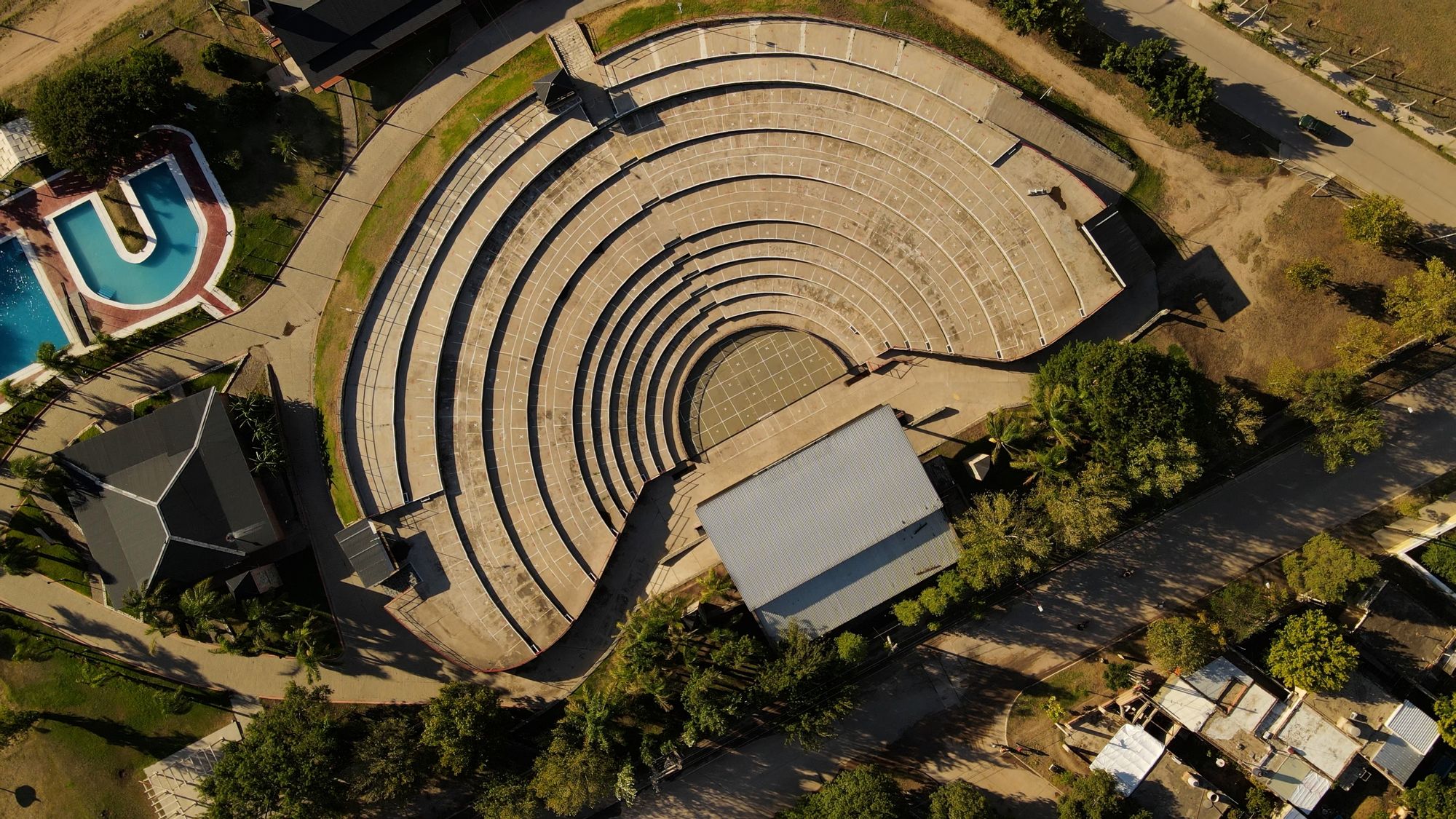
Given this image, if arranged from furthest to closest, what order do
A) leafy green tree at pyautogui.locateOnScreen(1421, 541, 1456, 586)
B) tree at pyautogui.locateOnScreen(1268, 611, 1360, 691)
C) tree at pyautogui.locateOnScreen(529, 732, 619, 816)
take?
leafy green tree at pyautogui.locateOnScreen(1421, 541, 1456, 586)
tree at pyautogui.locateOnScreen(1268, 611, 1360, 691)
tree at pyautogui.locateOnScreen(529, 732, 619, 816)

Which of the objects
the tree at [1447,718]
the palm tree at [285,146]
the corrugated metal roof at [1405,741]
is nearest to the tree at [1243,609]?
the corrugated metal roof at [1405,741]

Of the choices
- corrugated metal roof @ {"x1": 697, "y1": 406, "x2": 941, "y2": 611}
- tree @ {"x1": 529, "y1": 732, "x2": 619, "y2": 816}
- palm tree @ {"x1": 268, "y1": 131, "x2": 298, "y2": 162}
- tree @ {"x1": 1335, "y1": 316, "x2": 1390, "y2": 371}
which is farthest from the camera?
palm tree @ {"x1": 268, "y1": 131, "x2": 298, "y2": 162}

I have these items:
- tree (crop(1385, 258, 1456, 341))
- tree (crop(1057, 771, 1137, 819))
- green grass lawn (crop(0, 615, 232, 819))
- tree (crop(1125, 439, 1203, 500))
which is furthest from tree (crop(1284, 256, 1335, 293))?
green grass lawn (crop(0, 615, 232, 819))

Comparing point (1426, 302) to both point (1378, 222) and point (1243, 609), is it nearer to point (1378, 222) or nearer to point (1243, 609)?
point (1378, 222)

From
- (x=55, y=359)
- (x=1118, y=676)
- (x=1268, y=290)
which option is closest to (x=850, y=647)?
(x=1118, y=676)

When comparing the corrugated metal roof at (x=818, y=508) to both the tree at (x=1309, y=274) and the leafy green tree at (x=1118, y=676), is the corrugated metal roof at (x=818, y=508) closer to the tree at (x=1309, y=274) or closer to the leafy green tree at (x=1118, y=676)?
the leafy green tree at (x=1118, y=676)

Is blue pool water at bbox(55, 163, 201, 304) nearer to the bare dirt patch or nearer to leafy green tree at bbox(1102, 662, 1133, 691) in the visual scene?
the bare dirt patch
